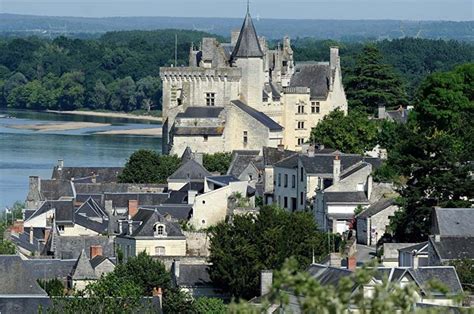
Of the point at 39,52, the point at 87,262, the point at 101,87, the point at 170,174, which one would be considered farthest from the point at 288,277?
the point at 39,52

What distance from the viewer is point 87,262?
3369 cm

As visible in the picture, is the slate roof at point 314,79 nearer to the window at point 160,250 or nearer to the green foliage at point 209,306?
the window at point 160,250

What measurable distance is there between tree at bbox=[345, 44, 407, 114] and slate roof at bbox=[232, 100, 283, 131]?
10802 mm

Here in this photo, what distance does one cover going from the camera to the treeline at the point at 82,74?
128375 millimetres

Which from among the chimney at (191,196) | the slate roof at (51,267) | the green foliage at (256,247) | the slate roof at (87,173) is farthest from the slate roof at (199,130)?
the green foliage at (256,247)

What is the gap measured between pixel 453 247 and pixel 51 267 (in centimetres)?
917

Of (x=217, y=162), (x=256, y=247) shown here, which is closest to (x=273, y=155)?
(x=217, y=162)

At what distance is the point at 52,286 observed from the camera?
104ft

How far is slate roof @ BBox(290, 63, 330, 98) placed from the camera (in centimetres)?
5812

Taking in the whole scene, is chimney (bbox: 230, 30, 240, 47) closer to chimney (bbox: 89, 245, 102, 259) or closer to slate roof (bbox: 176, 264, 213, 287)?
chimney (bbox: 89, 245, 102, 259)

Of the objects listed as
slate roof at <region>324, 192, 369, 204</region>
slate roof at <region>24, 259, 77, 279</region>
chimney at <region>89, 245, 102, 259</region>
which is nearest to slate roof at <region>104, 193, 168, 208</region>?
slate roof at <region>324, 192, 369, 204</region>

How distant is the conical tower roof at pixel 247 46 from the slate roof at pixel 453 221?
2667cm

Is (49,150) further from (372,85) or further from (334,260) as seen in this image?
(334,260)

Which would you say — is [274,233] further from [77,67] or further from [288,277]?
[77,67]
